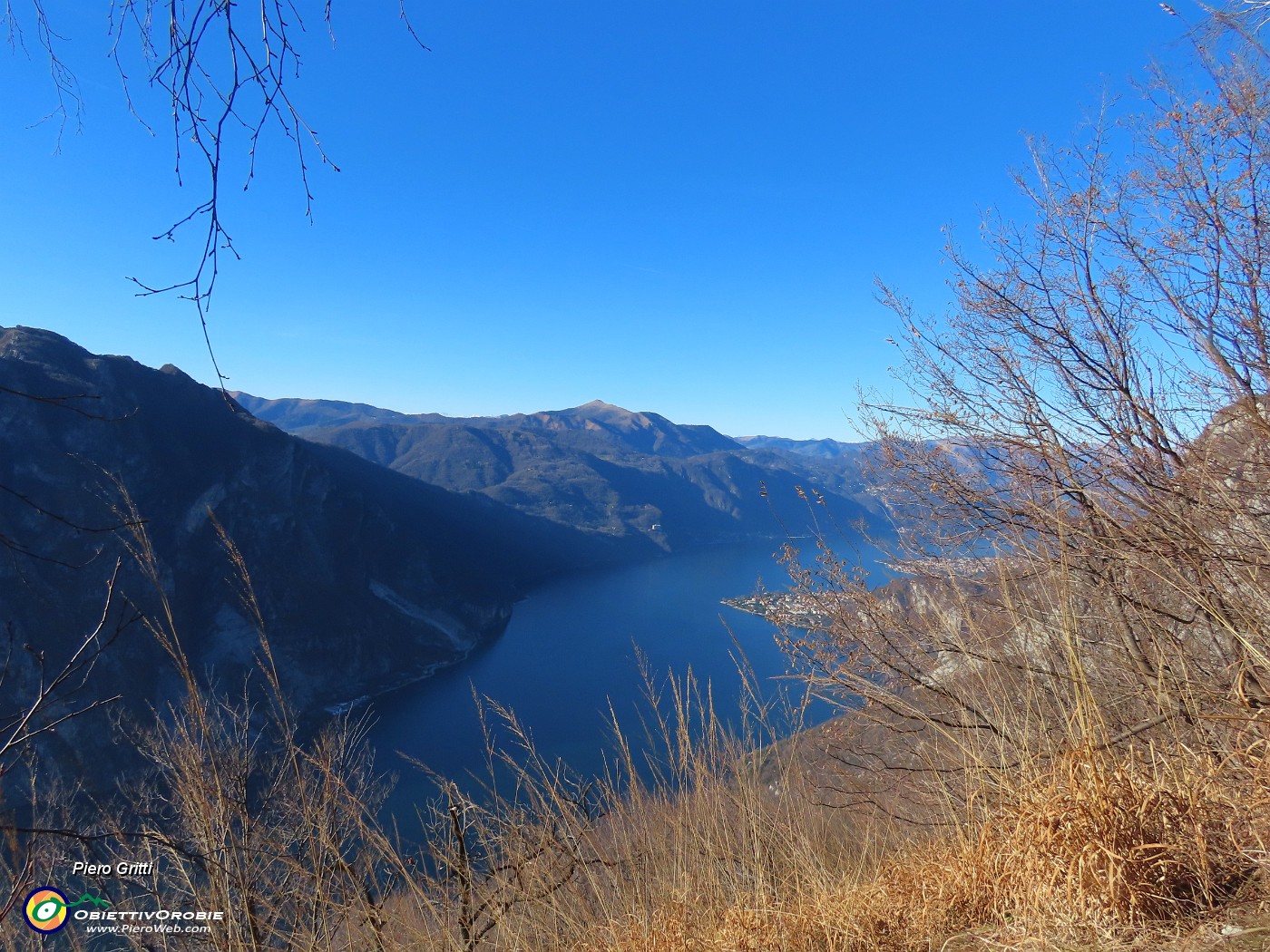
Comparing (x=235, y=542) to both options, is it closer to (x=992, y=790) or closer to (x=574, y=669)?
(x=992, y=790)

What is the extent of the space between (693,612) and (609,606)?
993cm

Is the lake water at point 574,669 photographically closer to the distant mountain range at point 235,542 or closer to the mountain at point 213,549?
the distant mountain range at point 235,542

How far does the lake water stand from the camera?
110 ft

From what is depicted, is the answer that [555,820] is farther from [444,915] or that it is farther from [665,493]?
[665,493]

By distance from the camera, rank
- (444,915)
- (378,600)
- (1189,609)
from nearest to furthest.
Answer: (444,915) < (1189,609) < (378,600)

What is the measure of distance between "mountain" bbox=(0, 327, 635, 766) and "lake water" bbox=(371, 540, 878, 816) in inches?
211

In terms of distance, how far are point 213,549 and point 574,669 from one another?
979 inches

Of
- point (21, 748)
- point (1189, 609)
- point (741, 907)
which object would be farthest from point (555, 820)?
point (1189, 609)

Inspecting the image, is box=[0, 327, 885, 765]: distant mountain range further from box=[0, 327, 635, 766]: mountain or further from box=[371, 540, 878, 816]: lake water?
box=[371, 540, 878, 816]: lake water

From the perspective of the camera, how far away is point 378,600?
184ft

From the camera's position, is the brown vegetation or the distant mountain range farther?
the distant mountain range

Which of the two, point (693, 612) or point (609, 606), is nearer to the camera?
point (693, 612)

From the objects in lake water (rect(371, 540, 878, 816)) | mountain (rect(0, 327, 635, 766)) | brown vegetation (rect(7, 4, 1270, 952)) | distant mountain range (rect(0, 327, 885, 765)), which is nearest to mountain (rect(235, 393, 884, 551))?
distant mountain range (rect(0, 327, 885, 765))

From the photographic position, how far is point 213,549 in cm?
4488
